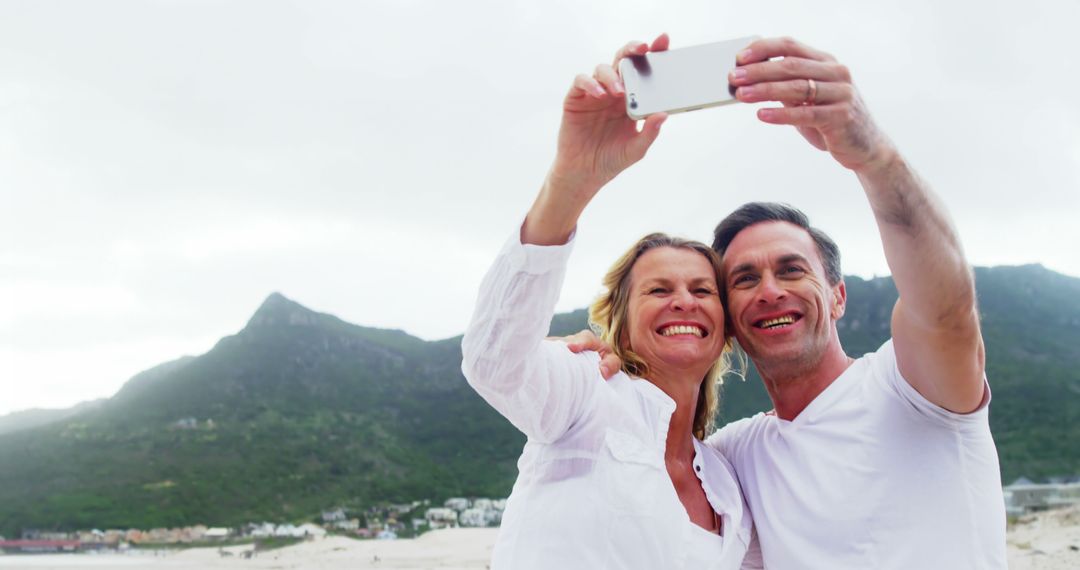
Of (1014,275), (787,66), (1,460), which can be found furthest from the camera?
(1014,275)

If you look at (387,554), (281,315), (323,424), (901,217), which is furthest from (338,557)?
(281,315)

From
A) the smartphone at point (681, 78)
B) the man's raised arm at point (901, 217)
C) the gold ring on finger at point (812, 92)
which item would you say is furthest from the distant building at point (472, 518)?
the gold ring on finger at point (812, 92)

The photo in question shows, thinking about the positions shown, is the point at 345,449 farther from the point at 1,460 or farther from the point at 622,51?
the point at 622,51

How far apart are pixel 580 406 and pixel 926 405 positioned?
1293 mm

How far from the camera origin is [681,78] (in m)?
2.38

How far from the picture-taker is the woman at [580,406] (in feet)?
8.21

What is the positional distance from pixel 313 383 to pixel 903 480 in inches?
3375

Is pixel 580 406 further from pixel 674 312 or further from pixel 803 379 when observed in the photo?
pixel 803 379

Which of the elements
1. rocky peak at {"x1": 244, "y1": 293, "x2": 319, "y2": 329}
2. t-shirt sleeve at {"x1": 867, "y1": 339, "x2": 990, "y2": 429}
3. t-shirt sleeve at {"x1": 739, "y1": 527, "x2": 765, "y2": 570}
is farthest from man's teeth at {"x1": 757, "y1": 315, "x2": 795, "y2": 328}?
rocky peak at {"x1": 244, "y1": 293, "x2": 319, "y2": 329}

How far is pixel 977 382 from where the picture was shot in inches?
109

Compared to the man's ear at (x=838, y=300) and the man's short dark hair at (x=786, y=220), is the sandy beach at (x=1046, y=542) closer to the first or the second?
the man's ear at (x=838, y=300)

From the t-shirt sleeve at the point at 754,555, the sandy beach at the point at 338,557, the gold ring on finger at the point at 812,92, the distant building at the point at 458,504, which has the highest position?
the gold ring on finger at the point at 812,92

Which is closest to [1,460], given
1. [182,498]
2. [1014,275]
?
[182,498]

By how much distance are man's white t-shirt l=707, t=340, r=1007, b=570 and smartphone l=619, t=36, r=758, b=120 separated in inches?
56.1
